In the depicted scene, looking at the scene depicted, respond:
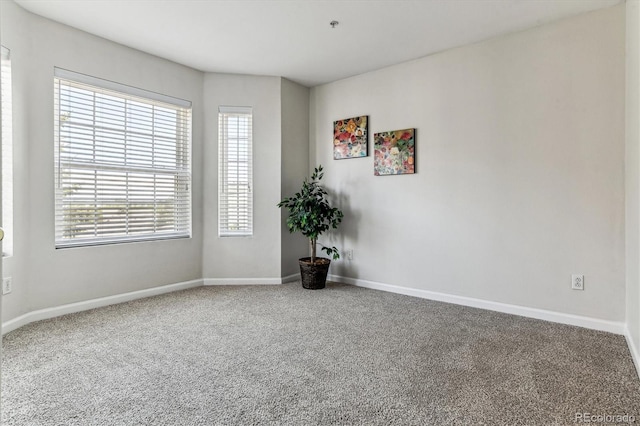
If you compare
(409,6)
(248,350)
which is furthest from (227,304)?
(409,6)

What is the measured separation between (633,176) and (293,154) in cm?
319

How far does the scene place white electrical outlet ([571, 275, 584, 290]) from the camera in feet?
9.37

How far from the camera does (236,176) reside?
13.9ft

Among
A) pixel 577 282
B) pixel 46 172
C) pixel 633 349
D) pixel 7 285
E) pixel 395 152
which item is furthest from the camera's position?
pixel 395 152

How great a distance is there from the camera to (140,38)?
→ 3.30m

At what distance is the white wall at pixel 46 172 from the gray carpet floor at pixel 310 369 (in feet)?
1.07

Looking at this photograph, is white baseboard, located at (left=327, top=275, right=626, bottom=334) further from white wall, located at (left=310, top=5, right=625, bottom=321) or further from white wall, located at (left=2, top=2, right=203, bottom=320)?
white wall, located at (left=2, top=2, right=203, bottom=320)

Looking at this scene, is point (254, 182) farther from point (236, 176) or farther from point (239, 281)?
point (239, 281)

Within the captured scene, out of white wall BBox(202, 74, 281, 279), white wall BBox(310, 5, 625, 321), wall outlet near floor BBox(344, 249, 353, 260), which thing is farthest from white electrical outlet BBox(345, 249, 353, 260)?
white wall BBox(202, 74, 281, 279)

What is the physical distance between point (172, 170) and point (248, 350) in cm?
235

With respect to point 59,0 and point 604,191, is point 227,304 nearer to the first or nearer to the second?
point 59,0

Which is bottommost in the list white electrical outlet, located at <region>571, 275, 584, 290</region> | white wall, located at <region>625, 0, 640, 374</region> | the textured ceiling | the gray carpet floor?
the gray carpet floor

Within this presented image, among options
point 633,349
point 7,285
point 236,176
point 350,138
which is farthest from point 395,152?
point 7,285

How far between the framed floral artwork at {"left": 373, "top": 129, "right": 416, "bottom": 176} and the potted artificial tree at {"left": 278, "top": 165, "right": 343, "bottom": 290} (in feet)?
2.27
